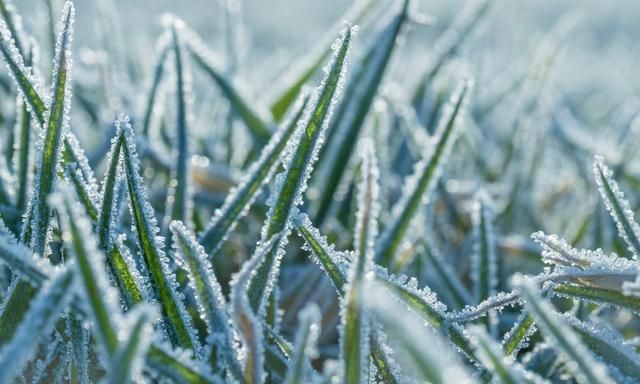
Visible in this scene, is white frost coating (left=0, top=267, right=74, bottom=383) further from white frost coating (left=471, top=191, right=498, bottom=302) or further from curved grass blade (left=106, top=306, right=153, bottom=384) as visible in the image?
white frost coating (left=471, top=191, right=498, bottom=302)

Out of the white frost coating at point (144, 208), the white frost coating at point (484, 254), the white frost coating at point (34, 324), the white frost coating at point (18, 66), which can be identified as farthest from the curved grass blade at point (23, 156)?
the white frost coating at point (484, 254)

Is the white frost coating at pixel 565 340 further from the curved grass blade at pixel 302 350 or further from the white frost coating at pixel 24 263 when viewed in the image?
the white frost coating at pixel 24 263

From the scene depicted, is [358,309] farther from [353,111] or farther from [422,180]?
[353,111]

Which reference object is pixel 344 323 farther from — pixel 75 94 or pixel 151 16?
pixel 151 16

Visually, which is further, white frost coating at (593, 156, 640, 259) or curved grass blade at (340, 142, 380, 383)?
white frost coating at (593, 156, 640, 259)

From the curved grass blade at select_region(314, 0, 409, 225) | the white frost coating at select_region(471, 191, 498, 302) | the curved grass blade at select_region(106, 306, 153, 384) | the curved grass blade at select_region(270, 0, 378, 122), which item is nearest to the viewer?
the curved grass blade at select_region(106, 306, 153, 384)

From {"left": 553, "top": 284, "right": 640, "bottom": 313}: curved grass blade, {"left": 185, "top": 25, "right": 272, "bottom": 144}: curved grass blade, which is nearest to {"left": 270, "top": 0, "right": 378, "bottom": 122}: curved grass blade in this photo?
{"left": 185, "top": 25, "right": 272, "bottom": 144}: curved grass blade

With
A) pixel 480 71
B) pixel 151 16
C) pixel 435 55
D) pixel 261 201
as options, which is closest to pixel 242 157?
pixel 261 201

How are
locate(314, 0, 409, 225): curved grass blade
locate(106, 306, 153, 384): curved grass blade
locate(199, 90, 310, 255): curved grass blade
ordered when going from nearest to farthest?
locate(106, 306, 153, 384): curved grass blade < locate(199, 90, 310, 255): curved grass blade < locate(314, 0, 409, 225): curved grass blade
